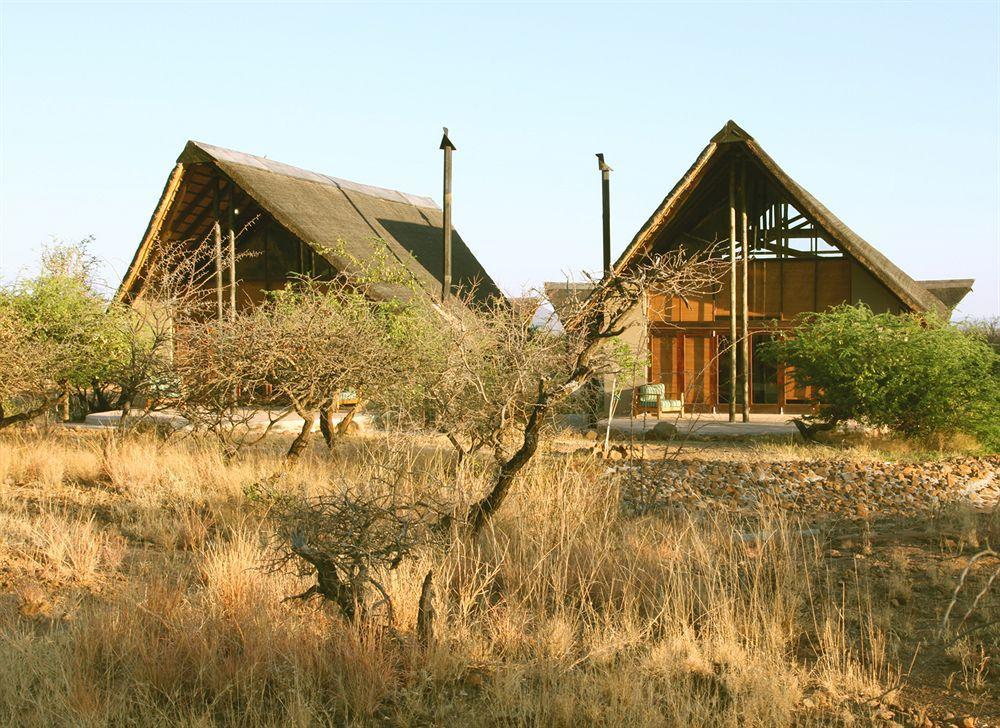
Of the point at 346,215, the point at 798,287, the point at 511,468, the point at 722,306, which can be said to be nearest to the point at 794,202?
the point at 798,287

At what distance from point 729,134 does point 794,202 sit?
173 cm

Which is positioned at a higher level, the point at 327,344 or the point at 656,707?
the point at 327,344

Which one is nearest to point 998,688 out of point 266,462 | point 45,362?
point 266,462

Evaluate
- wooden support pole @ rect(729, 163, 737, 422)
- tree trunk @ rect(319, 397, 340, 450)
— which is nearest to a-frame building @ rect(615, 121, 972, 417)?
wooden support pole @ rect(729, 163, 737, 422)

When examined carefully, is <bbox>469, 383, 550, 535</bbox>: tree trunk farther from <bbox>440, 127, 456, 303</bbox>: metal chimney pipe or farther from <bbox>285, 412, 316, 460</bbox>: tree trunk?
<bbox>440, 127, 456, 303</bbox>: metal chimney pipe

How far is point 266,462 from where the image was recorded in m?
10.4

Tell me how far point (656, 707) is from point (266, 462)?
704 centimetres

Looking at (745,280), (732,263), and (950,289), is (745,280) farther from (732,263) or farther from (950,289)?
(950,289)

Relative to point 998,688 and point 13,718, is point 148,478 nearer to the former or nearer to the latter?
point 13,718

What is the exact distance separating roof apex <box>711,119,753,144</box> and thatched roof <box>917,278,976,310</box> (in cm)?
1011

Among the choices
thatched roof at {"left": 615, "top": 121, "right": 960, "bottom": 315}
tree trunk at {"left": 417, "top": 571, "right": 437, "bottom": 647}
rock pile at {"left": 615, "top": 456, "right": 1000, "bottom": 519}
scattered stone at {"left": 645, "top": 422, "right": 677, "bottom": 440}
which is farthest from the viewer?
thatched roof at {"left": 615, "top": 121, "right": 960, "bottom": 315}

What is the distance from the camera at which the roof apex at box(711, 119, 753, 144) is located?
1647 cm

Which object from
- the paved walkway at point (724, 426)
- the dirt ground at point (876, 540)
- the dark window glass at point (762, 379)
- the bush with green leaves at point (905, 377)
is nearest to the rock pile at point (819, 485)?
the dirt ground at point (876, 540)

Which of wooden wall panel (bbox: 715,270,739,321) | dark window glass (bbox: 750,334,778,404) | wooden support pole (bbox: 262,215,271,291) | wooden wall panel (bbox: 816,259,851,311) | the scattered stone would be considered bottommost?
the scattered stone
